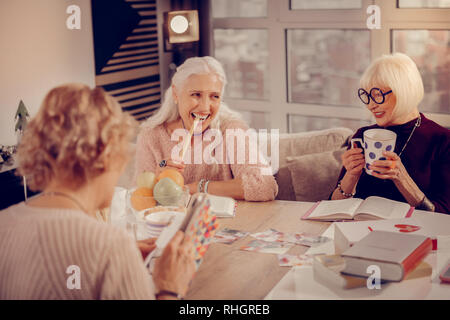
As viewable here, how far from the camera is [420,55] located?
389 cm

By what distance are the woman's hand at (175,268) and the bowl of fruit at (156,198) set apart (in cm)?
52

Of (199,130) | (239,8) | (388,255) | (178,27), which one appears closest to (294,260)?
(388,255)

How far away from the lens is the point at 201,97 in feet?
8.95

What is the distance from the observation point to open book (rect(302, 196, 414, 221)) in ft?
7.01

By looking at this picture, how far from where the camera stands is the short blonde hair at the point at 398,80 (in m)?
2.44

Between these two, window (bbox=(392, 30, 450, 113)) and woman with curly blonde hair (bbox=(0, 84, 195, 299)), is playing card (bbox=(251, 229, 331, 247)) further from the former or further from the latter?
window (bbox=(392, 30, 450, 113))

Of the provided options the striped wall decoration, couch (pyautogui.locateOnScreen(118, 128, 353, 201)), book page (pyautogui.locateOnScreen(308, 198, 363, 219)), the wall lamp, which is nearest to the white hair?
couch (pyautogui.locateOnScreen(118, 128, 353, 201))

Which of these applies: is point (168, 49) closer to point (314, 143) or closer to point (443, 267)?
Result: point (314, 143)

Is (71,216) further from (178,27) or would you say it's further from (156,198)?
(178,27)

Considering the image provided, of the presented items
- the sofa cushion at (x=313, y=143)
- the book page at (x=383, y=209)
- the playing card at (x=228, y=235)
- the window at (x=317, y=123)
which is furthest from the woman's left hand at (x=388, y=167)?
the window at (x=317, y=123)

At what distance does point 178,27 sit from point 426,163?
7.30 ft

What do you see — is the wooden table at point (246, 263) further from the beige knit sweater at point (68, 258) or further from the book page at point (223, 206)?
the beige knit sweater at point (68, 258)

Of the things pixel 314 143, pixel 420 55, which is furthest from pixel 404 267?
pixel 420 55
